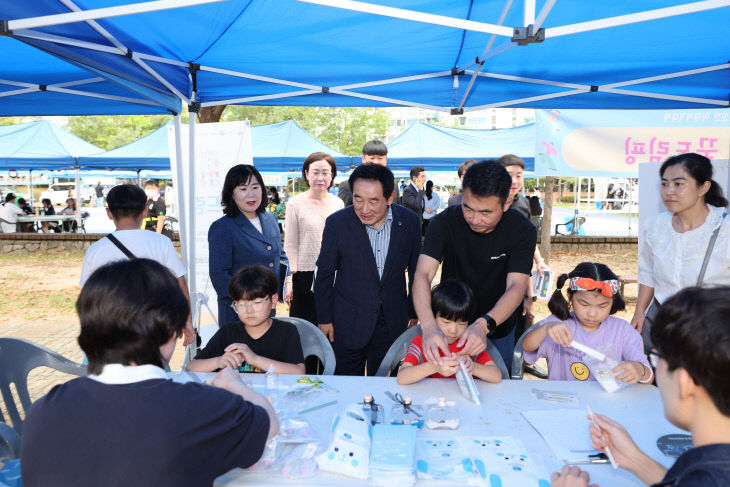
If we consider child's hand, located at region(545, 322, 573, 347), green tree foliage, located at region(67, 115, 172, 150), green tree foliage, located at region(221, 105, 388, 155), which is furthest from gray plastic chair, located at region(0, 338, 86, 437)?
green tree foliage, located at region(67, 115, 172, 150)

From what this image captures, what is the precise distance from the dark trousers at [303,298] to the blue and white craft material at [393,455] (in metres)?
2.18

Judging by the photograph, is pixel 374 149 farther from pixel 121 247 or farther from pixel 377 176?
pixel 121 247

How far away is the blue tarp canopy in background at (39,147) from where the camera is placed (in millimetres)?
12031

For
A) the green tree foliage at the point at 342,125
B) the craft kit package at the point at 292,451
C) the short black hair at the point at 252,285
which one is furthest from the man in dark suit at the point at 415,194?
the green tree foliage at the point at 342,125

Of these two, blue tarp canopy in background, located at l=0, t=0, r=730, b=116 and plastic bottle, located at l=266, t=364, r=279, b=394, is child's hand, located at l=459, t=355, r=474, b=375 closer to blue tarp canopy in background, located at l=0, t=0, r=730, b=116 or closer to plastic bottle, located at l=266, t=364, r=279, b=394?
plastic bottle, located at l=266, t=364, r=279, b=394

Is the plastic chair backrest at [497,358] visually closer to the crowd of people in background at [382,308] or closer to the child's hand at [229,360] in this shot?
the crowd of people in background at [382,308]

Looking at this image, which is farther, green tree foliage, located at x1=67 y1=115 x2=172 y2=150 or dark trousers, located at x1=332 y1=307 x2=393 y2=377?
green tree foliage, located at x1=67 y1=115 x2=172 y2=150

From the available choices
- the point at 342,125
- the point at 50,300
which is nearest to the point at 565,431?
the point at 50,300

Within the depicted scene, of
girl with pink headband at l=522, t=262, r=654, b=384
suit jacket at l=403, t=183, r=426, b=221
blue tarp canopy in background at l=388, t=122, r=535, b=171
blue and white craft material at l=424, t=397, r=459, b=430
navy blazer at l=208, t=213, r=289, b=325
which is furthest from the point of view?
blue tarp canopy in background at l=388, t=122, r=535, b=171

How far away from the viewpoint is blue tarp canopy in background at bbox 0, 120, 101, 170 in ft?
39.5

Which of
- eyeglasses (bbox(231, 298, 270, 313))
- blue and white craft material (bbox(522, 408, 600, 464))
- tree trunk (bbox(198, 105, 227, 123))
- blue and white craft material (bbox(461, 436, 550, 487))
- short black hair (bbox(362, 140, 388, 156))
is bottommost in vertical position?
blue and white craft material (bbox(522, 408, 600, 464))

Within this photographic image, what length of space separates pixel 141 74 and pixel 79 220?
13501 mm

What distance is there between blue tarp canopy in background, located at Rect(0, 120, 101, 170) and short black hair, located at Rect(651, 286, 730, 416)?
13.5 m

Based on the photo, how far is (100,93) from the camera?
381cm
